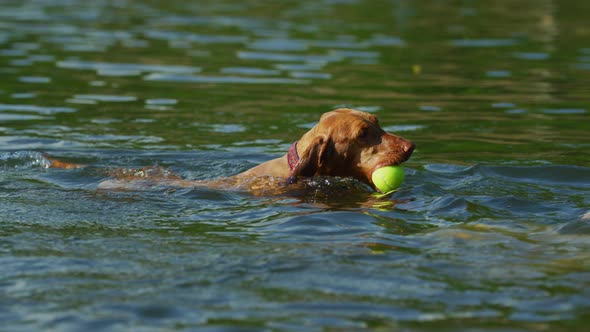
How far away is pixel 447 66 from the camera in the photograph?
16.0 metres

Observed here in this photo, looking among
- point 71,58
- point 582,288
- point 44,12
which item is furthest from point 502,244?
point 44,12

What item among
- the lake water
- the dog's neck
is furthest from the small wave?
the dog's neck

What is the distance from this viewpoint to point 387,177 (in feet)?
25.1

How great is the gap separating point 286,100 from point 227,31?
7.53m

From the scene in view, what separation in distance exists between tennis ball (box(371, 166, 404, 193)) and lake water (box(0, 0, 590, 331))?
11 centimetres

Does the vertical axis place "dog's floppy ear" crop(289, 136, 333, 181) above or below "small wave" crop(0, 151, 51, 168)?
above

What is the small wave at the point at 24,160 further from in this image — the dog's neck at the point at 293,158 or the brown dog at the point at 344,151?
the dog's neck at the point at 293,158

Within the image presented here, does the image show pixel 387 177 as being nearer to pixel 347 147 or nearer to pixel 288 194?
pixel 347 147

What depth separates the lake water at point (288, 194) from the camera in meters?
4.90

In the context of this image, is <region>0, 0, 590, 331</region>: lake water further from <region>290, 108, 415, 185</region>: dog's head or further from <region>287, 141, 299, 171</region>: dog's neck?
<region>287, 141, 299, 171</region>: dog's neck

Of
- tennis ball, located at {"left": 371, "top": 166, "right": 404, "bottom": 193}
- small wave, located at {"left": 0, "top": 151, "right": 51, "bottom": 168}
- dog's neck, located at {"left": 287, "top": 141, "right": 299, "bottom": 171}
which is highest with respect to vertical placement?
dog's neck, located at {"left": 287, "top": 141, "right": 299, "bottom": 171}

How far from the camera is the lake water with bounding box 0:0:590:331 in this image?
4.90m

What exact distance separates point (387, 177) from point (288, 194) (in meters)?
0.84

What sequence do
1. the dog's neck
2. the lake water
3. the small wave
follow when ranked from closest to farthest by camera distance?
the lake water < the dog's neck < the small wave
